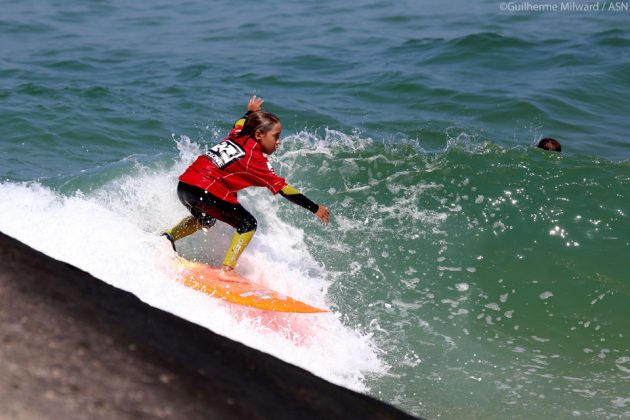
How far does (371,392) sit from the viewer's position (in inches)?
241

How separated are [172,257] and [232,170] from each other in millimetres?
960

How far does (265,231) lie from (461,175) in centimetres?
233

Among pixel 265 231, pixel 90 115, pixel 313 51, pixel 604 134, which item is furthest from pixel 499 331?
pixel 313 51

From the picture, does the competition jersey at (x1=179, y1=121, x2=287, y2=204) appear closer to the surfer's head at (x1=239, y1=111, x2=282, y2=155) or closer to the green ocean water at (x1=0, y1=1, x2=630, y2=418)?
the surfer's head at (x1=239, y1=111, x2=282, y2=155)

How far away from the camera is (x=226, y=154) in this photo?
6.67 metres

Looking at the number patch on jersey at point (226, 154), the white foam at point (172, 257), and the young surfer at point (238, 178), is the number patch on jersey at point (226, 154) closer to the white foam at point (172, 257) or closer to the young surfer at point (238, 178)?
the young surfer at point (238, 178)

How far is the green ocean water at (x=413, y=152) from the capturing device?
6832mm

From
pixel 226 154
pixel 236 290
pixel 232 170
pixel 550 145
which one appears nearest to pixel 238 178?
pixel 232 170

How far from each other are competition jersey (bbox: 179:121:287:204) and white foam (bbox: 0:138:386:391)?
0.77 m

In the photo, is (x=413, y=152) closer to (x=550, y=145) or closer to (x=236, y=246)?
(x=550, y=145)

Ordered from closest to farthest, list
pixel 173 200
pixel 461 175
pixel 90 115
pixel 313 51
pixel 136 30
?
pixel 173 200, pixel 461 175, pixel 90 115, pixel 313 51, pixel 136 30

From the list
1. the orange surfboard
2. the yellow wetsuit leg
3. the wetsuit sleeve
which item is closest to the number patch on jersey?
the wetsuit sleeve

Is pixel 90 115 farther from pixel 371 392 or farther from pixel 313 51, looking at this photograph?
pixel 371 392

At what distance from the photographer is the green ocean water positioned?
22.4 ft
